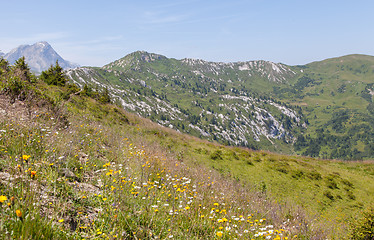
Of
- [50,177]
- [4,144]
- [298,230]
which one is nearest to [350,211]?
[298,230]

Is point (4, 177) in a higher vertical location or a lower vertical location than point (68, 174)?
higher

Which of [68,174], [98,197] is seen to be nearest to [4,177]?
[68,174]

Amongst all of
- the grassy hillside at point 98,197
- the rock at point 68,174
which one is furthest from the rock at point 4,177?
the rock at point 68,174

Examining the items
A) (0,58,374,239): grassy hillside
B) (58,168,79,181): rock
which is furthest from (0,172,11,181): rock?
(58,168,79,181): rock

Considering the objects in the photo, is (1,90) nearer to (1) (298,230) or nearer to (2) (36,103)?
(2) (36,103)

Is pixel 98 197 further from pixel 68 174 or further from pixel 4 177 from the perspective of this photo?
pixel 4 177

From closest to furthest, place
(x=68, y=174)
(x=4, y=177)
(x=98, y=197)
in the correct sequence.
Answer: (x=4, y=177) < (x=98, y=197) < (x=68, y=174)

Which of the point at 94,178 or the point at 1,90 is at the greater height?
the point at 1,90

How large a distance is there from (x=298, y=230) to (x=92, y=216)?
6.77 metres

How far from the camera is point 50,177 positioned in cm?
446

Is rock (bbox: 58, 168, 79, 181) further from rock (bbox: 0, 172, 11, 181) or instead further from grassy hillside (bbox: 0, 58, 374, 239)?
rock (bbox: 0, 172, 11, 181)

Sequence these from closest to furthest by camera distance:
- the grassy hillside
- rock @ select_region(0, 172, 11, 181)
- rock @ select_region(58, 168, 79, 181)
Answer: the grassy hillside
rock @ select_region(0, 172, 11, 181)
rock @ select_region(58, 168, 79, 181)

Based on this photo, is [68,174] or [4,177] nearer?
[4,177]

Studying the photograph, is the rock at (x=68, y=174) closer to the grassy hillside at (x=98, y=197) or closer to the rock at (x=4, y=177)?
the grassy hillside at (x=98, y=197)
